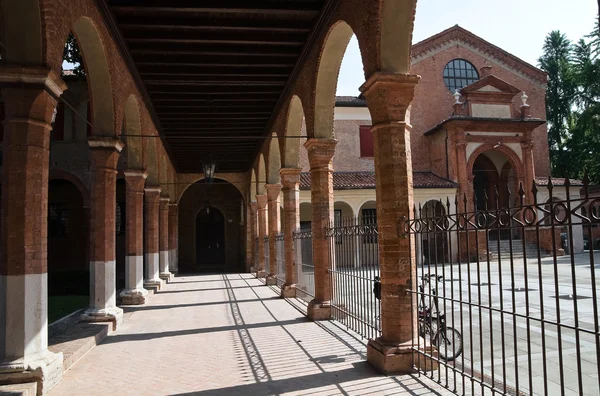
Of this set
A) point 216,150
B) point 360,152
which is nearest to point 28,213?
point 216,150

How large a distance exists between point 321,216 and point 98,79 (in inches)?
172

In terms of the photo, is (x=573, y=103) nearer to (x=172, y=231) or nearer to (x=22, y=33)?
(x=172, y=231)

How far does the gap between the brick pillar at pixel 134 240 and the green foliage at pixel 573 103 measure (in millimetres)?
25007

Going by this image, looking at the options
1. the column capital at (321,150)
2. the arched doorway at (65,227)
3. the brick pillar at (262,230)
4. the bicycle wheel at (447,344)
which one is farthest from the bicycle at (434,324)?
the arched doorway at (65,227)

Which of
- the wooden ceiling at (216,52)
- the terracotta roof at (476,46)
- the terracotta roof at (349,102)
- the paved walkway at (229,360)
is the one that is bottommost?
the paved walkway at (229,360)

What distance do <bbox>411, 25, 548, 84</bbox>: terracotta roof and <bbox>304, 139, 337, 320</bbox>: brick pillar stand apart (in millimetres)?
20031

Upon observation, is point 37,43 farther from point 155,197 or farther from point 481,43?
point 481,43

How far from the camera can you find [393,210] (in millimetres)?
5066

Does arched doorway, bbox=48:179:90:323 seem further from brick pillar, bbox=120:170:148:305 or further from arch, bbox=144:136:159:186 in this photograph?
brick pillar, bbox=120:170:148:305

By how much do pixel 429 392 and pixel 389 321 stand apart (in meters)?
0.92

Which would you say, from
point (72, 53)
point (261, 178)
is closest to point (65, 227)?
point (72, 53)

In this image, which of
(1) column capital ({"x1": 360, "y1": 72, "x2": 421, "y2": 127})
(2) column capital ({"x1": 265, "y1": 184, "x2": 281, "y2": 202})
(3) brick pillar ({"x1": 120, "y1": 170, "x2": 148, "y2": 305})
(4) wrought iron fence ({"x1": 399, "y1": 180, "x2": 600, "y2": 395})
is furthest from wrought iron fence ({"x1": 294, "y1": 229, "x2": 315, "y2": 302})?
(1) column capital ({"x1": 360, "y1": 72, "x2": 421, "y2": 127})

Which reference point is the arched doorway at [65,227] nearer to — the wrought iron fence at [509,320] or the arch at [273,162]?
the arch at [273,162]

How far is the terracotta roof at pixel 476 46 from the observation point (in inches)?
1047
